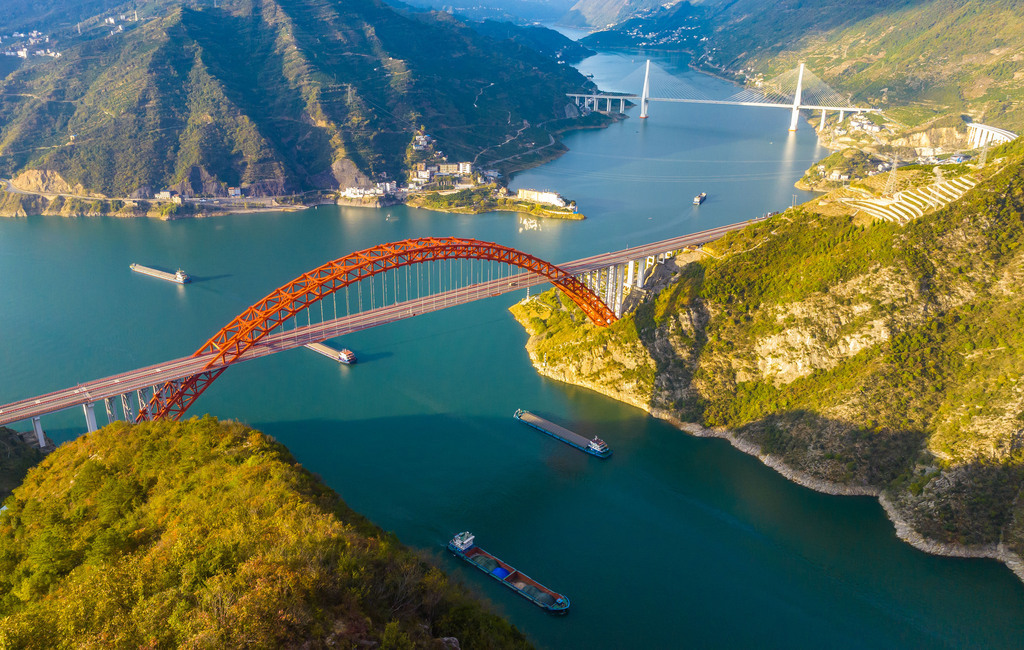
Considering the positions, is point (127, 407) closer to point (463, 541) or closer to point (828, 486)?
point (463, 541)

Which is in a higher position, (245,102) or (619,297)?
(245,102)

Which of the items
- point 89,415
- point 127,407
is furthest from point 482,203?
point 89,415

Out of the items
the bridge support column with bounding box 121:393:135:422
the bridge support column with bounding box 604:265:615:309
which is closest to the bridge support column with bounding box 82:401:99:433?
the bridge support column with bounding box 121:393:135:422

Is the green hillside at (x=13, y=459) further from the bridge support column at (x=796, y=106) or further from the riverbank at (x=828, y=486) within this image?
the bridge support column at (x=796, y=106)

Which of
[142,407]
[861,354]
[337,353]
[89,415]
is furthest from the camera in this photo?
[337,353]

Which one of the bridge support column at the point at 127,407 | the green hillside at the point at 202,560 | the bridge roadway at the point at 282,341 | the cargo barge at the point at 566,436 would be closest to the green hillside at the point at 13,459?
the bridge roadway at the point at 282,341

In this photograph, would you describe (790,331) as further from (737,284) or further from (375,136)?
(375,136)

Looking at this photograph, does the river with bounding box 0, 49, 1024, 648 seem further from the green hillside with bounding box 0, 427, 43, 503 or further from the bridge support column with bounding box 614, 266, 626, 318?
the bridge support column with bounding box 614, 266, 626, 318
